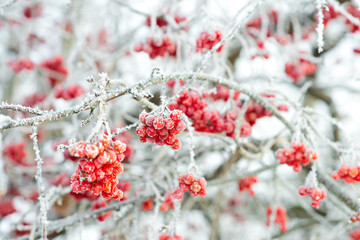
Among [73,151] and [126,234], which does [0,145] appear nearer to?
[126,234]

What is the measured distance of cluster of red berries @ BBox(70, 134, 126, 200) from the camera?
1292 millimetres

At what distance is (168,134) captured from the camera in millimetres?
1516

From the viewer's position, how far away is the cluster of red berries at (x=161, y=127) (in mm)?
1458

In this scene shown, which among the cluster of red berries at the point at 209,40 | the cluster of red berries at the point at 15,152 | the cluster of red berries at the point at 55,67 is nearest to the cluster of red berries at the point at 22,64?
the cluster of red berries at the point at 55,67

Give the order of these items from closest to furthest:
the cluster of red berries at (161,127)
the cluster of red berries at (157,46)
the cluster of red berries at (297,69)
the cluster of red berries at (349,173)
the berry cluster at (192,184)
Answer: the cluster of red berries at (161,127) < the berry cluster at (192,184) < the cluster of red berries at (349,173) < the cluster of red berries at (157,46) < the cluster of red berries at (297,69)

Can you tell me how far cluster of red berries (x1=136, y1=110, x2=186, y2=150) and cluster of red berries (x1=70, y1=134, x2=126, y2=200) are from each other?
0.49 ft

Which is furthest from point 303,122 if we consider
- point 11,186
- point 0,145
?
point 11,186

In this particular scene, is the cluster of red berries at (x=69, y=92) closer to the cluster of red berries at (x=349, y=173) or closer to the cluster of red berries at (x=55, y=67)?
the cluster of red berries at (x=55, y=67)

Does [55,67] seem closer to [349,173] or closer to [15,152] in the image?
[15,152]

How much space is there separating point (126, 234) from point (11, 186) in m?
2.08

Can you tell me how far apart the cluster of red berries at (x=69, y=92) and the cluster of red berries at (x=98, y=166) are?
1.77 m

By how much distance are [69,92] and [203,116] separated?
1395 mm

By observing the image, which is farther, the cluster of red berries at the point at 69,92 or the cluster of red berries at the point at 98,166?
the cluster of red berries at the point at 69,92

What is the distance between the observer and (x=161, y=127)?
1.45 meters
